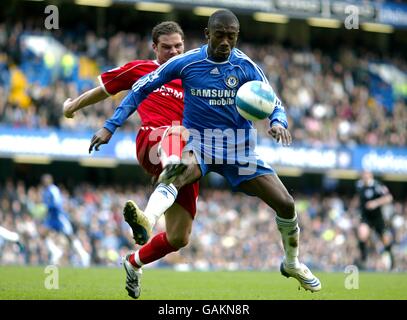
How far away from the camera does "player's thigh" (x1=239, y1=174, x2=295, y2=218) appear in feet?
26.7

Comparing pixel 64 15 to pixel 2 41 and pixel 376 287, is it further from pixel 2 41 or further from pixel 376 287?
pixel 376 287

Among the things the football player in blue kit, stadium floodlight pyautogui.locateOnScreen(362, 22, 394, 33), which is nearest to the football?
the football player in blue kit

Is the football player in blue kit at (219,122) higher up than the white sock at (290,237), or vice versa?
the football player in blue kit at (219,122)

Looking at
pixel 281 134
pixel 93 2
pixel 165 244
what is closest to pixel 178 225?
pixel 165 244

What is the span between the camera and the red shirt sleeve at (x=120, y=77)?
9.16 meters

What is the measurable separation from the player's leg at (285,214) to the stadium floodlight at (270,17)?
20.8 meters

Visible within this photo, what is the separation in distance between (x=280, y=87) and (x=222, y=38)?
20.4 m

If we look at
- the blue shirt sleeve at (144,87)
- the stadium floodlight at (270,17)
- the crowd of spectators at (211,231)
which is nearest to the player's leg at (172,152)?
the blue shirt sleeve at (144,87)

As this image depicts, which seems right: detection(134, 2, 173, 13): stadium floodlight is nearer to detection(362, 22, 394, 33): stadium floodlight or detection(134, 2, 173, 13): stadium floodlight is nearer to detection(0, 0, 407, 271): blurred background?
detection(0, 0, 407, 271): blurred background

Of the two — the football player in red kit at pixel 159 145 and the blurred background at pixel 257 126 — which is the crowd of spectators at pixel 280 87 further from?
the football player in red kit at pixel 159 145

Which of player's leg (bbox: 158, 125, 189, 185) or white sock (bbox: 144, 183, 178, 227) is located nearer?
white sock (bbox: 144, 183, 178, 227)

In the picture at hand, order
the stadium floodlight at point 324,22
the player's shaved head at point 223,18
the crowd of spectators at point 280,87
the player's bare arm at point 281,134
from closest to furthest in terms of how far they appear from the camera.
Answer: the player's bare arm at point 281,134 < the player's shaved head at point 223,18 < the crowd of spectators at point 280,87 < the stadium floodlight at point 324,22

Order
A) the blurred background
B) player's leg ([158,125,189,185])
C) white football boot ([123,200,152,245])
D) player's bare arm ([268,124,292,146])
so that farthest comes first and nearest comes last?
the blurred background
player's leg ([158,125,189,185])
player's bare arm ([268,124,292,146])
white football boot ([123,200,152,245])
